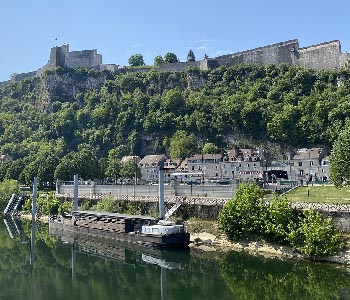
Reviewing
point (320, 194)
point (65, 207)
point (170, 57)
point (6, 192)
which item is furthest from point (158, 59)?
point (320, 194)

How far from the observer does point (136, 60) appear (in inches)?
5428

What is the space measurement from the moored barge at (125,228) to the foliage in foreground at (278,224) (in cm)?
411

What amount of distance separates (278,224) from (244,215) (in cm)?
311

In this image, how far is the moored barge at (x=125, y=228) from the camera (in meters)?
37.3

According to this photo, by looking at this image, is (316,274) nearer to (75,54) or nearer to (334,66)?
(334,66)

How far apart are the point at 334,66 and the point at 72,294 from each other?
78.4m

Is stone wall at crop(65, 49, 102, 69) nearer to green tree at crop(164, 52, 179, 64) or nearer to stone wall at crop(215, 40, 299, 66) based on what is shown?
green tree at crop(164, 52, 179, 64)

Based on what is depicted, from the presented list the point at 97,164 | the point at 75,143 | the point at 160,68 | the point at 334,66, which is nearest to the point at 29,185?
the point at 97,164

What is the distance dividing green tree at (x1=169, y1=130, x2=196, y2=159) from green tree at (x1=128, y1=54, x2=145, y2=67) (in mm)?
51536

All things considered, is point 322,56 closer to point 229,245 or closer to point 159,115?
point 159,115

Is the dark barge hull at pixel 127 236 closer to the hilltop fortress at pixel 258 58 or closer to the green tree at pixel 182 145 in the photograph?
the green tree at pixel 182 145

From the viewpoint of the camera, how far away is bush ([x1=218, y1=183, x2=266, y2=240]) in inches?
1384

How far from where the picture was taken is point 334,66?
91062 millimetres

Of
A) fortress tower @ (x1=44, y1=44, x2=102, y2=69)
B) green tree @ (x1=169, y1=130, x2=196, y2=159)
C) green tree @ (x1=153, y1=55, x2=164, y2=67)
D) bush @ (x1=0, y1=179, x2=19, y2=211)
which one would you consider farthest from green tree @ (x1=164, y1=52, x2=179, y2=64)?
bush @ (x1=0, y1=179, x2=19, y2=211)
